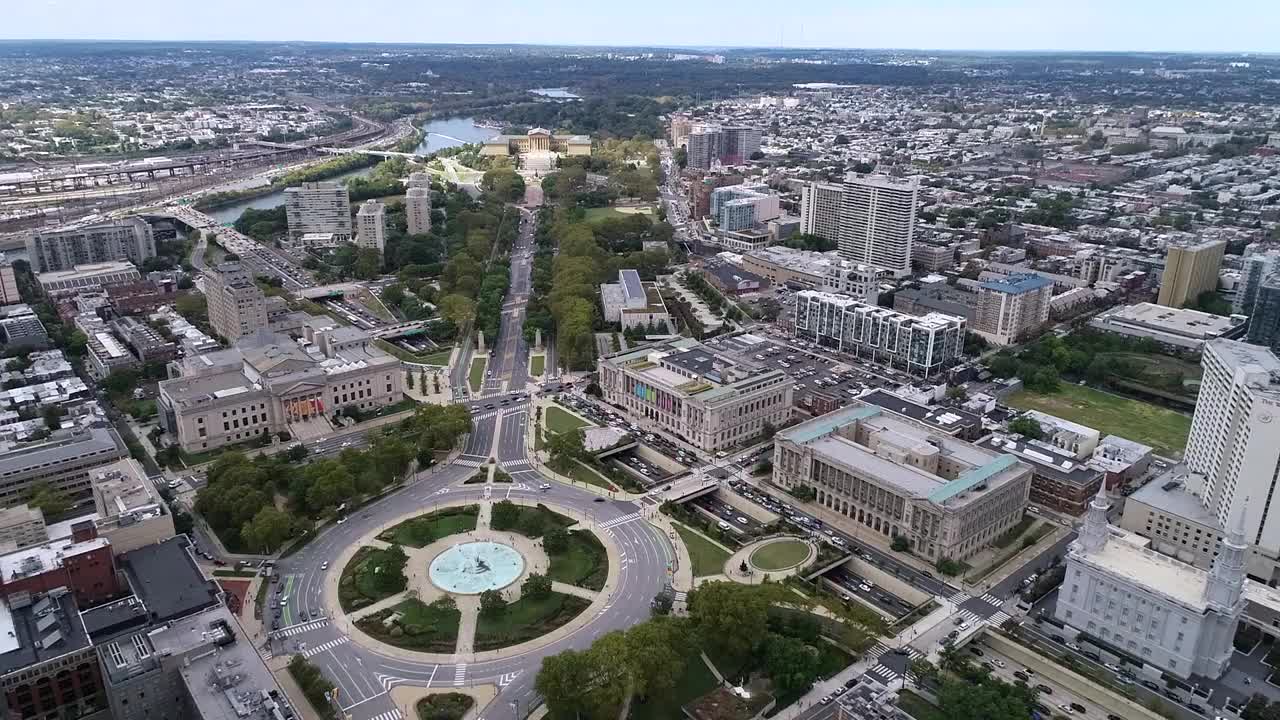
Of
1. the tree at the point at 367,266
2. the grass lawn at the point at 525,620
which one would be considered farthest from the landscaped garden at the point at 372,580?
the tree at the point at 367,266

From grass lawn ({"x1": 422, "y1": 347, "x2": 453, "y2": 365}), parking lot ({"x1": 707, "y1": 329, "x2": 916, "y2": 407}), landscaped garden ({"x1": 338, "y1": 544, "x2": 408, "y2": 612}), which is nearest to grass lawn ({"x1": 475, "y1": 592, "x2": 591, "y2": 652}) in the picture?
landscaped garden ({"x1": 338, "y1": 544, "x2": 408, "y2": 612})

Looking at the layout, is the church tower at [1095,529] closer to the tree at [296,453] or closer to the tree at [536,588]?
the tree at [536,588]

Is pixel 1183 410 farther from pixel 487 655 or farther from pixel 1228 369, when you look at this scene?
Answer: pixel 487 655

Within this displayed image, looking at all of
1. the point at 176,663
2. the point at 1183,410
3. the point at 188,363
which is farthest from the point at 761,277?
A: the point at 176,663

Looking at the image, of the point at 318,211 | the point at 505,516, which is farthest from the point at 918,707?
the point at 318,211

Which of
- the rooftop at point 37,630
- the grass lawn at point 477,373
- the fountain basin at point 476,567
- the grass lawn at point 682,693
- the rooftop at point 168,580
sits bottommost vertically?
the grass lawn at point 682,693


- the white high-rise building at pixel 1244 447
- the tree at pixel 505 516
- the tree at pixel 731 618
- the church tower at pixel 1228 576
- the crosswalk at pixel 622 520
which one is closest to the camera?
the church tower at pixel 1228 576

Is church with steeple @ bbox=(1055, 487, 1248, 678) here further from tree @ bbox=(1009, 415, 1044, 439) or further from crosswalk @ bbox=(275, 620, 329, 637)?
crosswalk @ bbox=(275, 620, 329, 637)
